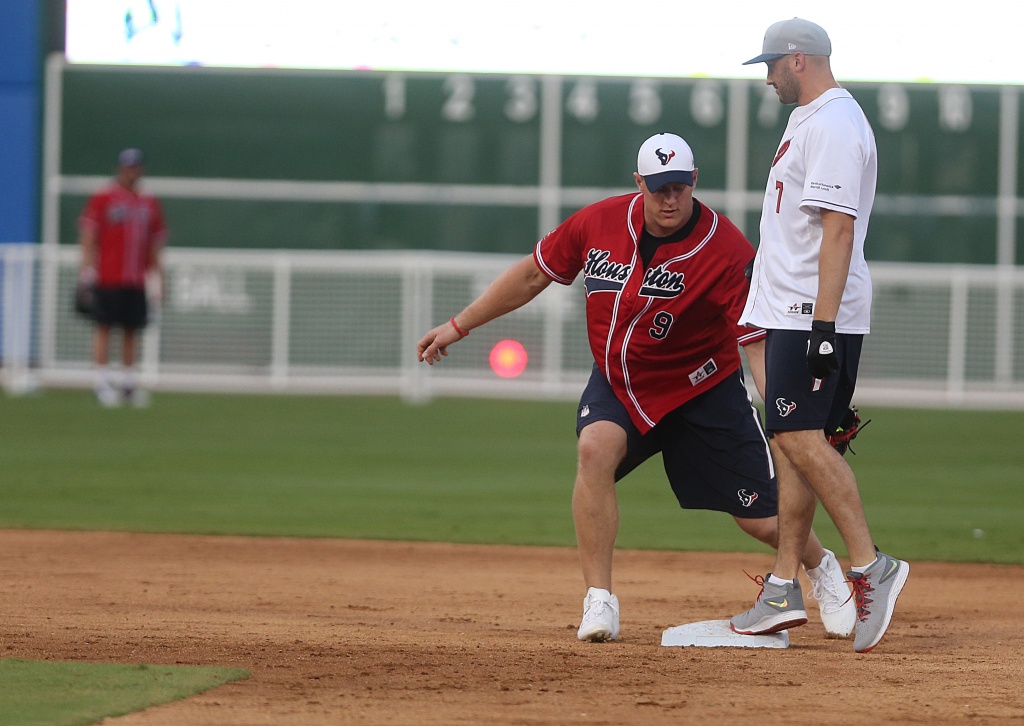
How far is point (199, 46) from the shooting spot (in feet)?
64.3

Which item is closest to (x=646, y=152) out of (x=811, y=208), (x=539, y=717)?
(x=811, y=208)

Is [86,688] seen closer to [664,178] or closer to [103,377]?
[664,178]

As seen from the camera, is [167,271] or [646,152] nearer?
[646,152]

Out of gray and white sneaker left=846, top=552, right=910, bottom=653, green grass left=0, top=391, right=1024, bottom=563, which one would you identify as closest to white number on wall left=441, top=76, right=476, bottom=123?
green grass left=0, top=391, right=1024, bottom=563

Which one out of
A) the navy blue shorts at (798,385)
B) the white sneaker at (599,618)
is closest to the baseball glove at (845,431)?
the navy blue shorts at (798,385)

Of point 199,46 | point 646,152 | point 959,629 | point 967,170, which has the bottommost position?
point 959,629

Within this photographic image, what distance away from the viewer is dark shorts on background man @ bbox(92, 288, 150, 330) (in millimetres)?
16281

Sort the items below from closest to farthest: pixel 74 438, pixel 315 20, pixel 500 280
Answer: pixel 500 280 < pixel 74 438 < pixel 315 20

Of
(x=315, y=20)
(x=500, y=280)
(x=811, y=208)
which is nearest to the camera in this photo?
(x=811, y=208)

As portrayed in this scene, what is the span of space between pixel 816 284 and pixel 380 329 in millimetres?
13279

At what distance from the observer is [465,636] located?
590 centimetres

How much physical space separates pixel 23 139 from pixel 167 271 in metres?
2.72

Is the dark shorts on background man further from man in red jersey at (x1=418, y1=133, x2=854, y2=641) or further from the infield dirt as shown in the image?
man in red jersey at (x1=418, y1=133, x2=854, y2=641)

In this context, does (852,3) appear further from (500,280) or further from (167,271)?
(500,280)
